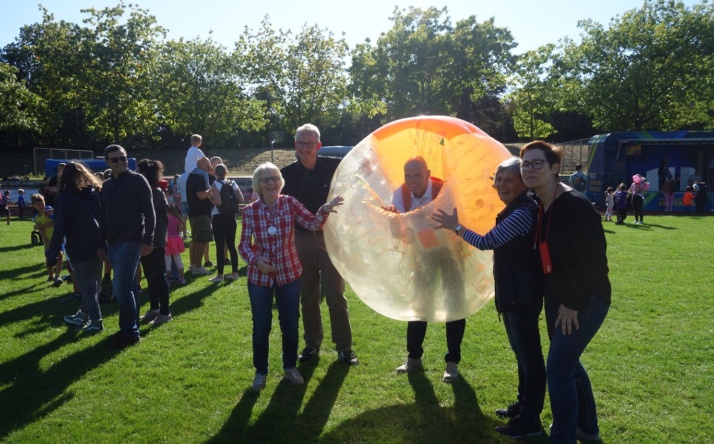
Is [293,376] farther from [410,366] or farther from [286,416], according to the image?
[410,366]

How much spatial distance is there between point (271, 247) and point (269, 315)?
58 centimetres

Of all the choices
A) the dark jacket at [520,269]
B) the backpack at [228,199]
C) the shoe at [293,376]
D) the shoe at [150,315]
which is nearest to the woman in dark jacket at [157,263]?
the shoe at [150,315]

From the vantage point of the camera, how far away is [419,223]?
11.8 ft

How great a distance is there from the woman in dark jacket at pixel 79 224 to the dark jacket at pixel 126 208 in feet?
1.55

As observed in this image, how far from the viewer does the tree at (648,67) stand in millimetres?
28375

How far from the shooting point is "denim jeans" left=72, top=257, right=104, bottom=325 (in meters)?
5.68

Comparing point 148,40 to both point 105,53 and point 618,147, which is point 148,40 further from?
point 618,147

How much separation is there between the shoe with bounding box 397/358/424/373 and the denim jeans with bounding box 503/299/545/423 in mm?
1249

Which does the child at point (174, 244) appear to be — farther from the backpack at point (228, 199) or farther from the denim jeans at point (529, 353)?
the denim jeans at point (529, 353)

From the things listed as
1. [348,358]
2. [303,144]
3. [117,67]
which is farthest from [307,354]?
[117,67]

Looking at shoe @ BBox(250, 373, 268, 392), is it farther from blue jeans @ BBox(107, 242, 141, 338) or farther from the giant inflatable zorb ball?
blue jeans @ BBox(107, 242, 141, 338)

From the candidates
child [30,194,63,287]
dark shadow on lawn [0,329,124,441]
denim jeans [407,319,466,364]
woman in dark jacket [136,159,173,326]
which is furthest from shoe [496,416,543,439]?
child [30,194,63,287]

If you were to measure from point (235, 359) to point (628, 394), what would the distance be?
347 centimetres

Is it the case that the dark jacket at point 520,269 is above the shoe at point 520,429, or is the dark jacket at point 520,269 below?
above
